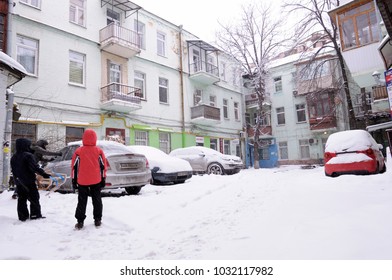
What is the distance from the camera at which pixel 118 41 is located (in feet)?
49.0

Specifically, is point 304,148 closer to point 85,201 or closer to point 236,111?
point 236,111

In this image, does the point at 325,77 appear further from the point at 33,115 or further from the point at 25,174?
the point at 25,174

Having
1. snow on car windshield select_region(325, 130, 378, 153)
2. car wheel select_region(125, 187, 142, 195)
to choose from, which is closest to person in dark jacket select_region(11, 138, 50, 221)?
car wheel select_region(125, 187, 142, 195)

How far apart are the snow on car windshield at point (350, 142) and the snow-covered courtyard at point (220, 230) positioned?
1918 mm

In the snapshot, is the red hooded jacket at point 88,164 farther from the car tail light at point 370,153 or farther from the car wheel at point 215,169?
the car wheel at point 215,169

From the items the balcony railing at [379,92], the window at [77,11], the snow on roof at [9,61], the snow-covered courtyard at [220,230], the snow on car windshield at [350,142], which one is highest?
the window at [77,11]

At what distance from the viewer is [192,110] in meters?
21.1

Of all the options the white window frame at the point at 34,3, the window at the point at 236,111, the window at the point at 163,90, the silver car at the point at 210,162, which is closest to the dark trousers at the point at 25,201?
the silver car at the point at 210,162

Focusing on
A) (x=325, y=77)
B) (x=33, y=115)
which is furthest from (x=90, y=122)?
(x=325, y=77)

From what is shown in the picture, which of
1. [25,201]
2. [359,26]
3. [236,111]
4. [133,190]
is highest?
[359,26]

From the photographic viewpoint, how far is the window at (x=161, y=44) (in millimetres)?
19536

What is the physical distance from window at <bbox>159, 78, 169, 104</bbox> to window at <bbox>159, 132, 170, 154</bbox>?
93.9 inches

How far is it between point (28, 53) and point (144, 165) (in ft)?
30.5

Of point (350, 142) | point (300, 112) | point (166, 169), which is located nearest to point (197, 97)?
point (300, 112)
